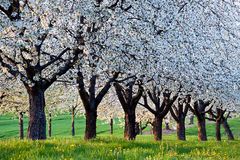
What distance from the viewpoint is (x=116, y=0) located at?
709 inches

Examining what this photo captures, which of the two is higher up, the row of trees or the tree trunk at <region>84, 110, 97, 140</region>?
the row of trees

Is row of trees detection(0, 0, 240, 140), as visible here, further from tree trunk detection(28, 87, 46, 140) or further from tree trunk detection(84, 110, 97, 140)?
tree trunk detection(84, 110, 97, 140)

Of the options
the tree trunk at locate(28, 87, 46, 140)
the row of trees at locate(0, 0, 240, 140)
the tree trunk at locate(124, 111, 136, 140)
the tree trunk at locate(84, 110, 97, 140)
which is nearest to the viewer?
the row of trees at locate(0, 0, 240, 140)

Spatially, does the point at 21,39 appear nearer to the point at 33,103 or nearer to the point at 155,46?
the point at 33,103

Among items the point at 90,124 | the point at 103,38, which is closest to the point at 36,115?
the point at 103,38

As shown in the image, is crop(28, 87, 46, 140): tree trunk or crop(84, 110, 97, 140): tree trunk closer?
crop(28, 87, 46, 140): tree trunk

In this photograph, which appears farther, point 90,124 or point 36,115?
point 90,124

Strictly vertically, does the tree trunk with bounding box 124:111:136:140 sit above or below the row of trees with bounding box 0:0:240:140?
below

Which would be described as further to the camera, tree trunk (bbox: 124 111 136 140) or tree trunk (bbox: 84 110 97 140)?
tree trunk (bbox: 124 111 136 140)

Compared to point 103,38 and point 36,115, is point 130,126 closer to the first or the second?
point 36,115

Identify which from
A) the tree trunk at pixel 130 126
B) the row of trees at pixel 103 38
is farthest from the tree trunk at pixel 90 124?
the tree trunk at pixel 130 126

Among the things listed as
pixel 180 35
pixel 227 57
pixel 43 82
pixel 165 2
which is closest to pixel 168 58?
pixel 180 35

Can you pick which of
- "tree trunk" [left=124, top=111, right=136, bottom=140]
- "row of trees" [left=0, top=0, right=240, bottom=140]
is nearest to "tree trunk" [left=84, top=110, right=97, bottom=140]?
"row of trees" [left=0, top=0, right=240, bottom=140]

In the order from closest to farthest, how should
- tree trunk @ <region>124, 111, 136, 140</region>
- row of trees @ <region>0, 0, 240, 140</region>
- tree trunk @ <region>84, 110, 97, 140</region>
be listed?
row of trees @ <region>0, 0, 240, 140</region>, tree trunk @ <region>84, 110, 97, 140</region>, tree trunk @ <region>124, 111, 136, 140</region>
